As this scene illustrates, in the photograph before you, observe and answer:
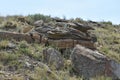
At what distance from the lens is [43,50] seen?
12.5 m

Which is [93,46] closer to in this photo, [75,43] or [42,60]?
[75,43]

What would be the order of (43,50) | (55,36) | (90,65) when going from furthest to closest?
(55,36) → (43,50) → (90,65)

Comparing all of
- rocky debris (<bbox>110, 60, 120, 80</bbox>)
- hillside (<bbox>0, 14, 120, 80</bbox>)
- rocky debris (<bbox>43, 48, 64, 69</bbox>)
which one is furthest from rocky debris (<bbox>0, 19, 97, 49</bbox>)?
rocky debris (<bbox>110, 60, 120, 80</bbox>)

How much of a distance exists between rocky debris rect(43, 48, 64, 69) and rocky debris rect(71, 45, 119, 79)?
0.53m

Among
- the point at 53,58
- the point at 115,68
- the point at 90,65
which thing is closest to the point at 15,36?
Result: the point at 53,58

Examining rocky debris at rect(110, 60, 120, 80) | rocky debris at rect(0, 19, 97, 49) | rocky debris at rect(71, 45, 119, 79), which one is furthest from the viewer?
rocky debris at rect(0, 19, 97, 49)

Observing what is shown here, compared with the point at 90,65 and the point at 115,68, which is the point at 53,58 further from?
the point at 115,68

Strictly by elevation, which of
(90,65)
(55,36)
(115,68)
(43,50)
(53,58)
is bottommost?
(115,68)

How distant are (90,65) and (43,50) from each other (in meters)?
1.67

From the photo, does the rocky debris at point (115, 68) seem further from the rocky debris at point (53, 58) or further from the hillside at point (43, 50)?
the rocky debris at point (53, 58)

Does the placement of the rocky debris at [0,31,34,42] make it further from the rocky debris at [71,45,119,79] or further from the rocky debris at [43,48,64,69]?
the rocky debris at [71,45,119,79]

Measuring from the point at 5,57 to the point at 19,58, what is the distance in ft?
1.52

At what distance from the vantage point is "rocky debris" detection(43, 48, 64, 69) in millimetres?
12045

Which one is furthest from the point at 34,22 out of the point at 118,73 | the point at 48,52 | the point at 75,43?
the point at 118,73
